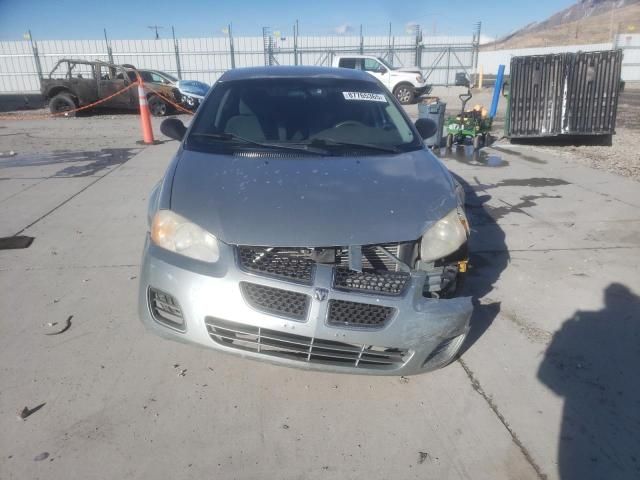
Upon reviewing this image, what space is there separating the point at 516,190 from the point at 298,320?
5.10 meters

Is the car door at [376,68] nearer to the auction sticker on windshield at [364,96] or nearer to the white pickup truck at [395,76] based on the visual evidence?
the white pickup truck at [395,76]

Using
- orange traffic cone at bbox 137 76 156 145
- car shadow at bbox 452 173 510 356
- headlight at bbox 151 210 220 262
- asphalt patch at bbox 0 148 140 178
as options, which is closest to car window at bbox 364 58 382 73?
orange traffic cone at bbox 137 76 156 145

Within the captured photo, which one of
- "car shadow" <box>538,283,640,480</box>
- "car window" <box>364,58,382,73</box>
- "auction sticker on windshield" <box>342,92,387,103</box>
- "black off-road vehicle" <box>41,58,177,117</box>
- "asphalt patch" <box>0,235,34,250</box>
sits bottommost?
"car shadow" <box>538,283,640,480</box>

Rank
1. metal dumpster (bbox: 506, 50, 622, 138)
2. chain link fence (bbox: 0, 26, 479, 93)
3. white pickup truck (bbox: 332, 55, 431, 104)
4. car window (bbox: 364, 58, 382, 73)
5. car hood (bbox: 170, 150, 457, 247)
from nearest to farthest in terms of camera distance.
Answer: car hood (bbox: 170, 150, 457, 247)
metal dumpster (bbox: 506, 50, 622, 138)
white pickup truck (bbox: 332, 55, 431, 104)
car window (bbox: 364, 58, 382, 73)
chain link fence (bbox: 0, 26, 479, 93)

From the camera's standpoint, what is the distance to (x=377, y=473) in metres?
1.91

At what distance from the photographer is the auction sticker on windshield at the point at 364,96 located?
3580 mm

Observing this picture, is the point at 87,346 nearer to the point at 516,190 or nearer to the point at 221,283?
the point at 221,283

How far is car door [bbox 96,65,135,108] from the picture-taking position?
50.6 feet

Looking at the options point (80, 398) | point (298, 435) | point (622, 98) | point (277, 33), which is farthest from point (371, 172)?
point (277, 33)

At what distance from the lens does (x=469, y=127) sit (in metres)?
9.10

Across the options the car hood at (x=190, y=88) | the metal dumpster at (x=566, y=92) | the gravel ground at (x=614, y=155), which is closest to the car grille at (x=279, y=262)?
the gravel ground at (x=614, y=155)

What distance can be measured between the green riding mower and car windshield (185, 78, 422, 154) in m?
5.90

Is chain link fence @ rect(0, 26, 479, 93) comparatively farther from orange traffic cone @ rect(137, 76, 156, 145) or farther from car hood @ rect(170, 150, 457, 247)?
car hood @ rect(170, 150, 457, 247)

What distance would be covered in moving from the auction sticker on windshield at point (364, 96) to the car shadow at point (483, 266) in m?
1.58
